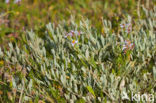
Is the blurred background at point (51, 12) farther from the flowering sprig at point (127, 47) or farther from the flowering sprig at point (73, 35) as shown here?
the flowering sprig at point (127, 47)

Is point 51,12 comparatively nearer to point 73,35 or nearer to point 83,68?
point 73,35

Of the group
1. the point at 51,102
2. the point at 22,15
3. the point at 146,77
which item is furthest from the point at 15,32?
the point at 146,77

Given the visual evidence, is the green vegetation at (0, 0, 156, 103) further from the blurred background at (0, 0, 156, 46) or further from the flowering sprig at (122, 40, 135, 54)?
the blurred background at (0, 0, 156, 46)

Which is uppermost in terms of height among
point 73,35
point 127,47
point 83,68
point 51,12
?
point 51,12

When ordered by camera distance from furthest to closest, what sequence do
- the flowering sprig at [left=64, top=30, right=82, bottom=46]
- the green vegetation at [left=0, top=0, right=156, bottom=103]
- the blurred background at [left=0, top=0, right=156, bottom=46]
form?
1. the blurred background at [left=0, top=0, right=156, bottom=46]
2. the flowering sprig at [left=64, top=30, right=82, bottom=46]
3. the green vegetation at [left=0, top=0, right=156, bottom=103]

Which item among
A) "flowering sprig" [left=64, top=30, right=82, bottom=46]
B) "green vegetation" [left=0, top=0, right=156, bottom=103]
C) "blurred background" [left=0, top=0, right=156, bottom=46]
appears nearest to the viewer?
"green vegetation" [left=0, top=0, right=156, bottom=103]

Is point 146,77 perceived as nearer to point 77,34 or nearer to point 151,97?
point 151,97

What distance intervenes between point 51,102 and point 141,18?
1.49 m

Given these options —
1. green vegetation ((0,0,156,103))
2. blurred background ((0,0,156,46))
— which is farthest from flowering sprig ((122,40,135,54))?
blurred background ((0,0,156,46))

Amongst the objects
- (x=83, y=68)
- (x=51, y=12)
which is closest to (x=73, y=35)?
(x=83, y=68)

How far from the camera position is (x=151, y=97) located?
1958 mm

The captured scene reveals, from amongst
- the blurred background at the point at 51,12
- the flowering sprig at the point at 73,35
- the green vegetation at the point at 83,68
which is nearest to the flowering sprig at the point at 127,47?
the green vegetation at the point at 83,68

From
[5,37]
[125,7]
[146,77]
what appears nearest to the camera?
[146,77]

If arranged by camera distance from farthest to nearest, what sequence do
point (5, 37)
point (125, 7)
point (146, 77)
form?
A: 1. point (125, 7)
2. point (5, 37)
3. point (146, 77)
